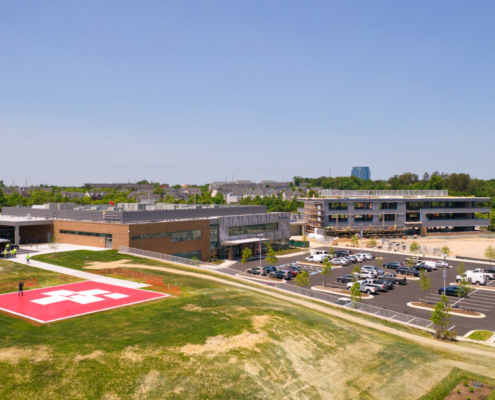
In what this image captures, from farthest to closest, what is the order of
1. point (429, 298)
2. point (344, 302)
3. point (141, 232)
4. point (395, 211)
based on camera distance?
1. point (395, 211)
2. point (141, 232)
3. point (429, 298)
4. point (344, 302)

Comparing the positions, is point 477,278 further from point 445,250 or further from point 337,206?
point 337,206

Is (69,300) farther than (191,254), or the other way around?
(191,254)

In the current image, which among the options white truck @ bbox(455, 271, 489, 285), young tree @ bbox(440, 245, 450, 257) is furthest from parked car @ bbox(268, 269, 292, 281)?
young tree @ bbox(440, 245, 450, 257)

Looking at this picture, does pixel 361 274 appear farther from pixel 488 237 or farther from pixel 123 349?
pixel 488 237

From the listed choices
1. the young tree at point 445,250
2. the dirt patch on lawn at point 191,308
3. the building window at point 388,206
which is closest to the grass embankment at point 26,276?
the dirt patch on lawn at point 191,308

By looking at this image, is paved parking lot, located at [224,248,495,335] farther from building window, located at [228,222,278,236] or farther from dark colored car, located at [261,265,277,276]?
building window, located at [228,222,278,236]

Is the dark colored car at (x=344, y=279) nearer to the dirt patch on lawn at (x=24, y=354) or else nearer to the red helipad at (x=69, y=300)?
the red helipad at (x=69, y=300)

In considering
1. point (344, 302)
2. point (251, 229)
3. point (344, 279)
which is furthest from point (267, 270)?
point (344, 302)
